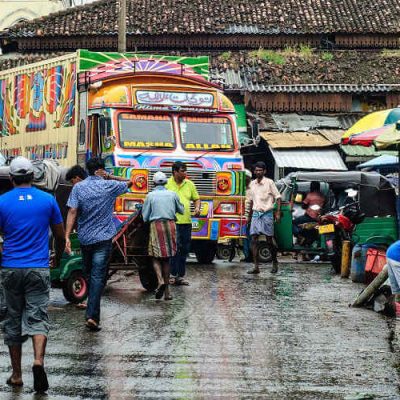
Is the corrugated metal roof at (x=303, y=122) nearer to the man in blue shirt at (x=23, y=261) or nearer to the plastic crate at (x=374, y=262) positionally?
the plastic crate at (x=374, y=262)

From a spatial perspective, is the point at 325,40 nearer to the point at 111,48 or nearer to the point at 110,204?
the point at 111,48

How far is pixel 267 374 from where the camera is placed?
9641 mm

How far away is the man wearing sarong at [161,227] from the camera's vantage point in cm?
1538

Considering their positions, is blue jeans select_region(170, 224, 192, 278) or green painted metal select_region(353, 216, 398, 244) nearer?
blue jeans select_region(170, 224, 192, 278)

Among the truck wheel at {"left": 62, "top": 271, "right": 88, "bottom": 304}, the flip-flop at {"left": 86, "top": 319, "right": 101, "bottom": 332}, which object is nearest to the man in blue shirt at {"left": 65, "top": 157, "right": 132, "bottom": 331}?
the flip-flop at {"left": 86, "top": 319, "right": 101, "bottom": 332}

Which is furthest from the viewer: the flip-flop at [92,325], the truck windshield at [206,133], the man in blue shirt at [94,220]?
the truck windshield at [206,133]

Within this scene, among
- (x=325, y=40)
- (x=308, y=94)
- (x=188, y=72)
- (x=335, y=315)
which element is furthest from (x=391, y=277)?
(x=325, y=40)

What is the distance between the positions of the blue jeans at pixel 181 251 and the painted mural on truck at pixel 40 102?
491 centimetres

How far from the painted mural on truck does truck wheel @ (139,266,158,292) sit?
604 centimetres

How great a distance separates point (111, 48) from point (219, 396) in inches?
1457

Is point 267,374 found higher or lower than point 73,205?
lower

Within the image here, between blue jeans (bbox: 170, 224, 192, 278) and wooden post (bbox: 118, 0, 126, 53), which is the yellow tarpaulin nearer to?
blue jeans (bbox: 170, 224, 192, 278)

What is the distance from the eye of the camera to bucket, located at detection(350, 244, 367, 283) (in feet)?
60.1

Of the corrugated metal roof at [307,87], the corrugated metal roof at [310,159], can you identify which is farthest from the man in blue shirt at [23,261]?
the corrugated metal roof at [307,87]
